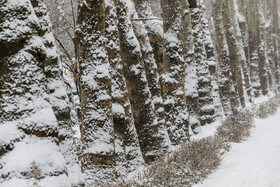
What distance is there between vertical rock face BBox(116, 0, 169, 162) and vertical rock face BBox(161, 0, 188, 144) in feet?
3.54

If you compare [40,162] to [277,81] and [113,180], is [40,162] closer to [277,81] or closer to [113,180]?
[113,180]

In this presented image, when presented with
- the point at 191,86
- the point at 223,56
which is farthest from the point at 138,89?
the point at 223,56

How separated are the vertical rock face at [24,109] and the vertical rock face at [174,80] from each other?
15.8 ft

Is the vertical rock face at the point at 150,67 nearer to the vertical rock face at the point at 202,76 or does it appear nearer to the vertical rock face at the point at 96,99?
the vertical rock face at the point at 96,99

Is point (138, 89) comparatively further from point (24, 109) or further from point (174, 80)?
point (24, 109)

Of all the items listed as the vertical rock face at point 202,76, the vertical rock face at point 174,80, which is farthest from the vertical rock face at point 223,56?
the vertical rock face at point 174,80

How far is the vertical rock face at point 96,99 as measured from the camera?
4.63 meters

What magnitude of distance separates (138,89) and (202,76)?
4.78 meters

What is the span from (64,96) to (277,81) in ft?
83.1

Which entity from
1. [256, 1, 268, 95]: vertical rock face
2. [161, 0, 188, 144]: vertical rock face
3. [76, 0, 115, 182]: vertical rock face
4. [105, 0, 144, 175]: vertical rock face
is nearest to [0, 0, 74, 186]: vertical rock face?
[76, 0, 115, 182]: vertical rock face

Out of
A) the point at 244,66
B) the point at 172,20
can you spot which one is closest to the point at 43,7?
the point at 172,20

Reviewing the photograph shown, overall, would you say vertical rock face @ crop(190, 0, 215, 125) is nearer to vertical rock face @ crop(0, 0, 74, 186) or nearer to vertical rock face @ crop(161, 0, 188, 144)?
vertical rock face @ crop(161, 0, 188, 144)

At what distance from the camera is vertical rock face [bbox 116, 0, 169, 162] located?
6223 millimetres

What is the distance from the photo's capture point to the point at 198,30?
1052 cm
